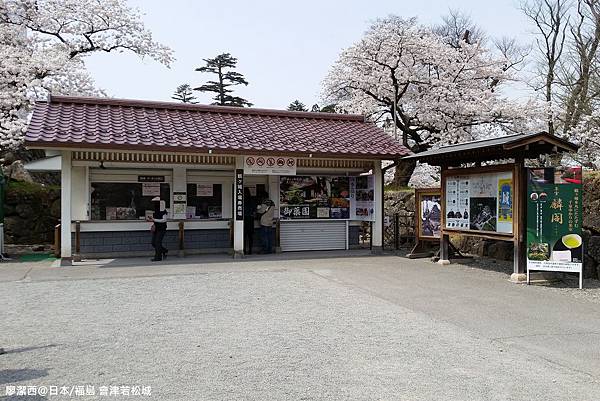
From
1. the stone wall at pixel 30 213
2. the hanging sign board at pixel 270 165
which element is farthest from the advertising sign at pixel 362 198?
the stone wall at pixel 30 213

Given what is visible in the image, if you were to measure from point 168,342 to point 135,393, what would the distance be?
1.46m

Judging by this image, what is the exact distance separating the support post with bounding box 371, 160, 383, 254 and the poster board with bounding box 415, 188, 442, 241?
1.12 meters

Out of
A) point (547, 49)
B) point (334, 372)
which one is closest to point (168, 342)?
point (334, 372)

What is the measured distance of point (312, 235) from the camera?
14812 mm

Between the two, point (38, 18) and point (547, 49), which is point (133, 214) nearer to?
point (38, 18)

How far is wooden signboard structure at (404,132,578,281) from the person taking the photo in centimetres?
955

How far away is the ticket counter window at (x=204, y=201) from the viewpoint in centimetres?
1402

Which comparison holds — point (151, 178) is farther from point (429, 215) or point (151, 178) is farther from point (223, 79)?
point (223, 79)

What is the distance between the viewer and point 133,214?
13469 millimetres

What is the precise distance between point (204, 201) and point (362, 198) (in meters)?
4.51

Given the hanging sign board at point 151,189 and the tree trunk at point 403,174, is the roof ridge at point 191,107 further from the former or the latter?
the tree trunk at point 403,174

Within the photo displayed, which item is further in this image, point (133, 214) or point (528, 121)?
point (528, 121)

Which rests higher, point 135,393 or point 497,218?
point 497,218

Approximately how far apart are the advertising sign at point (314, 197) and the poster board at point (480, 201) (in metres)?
3.73
